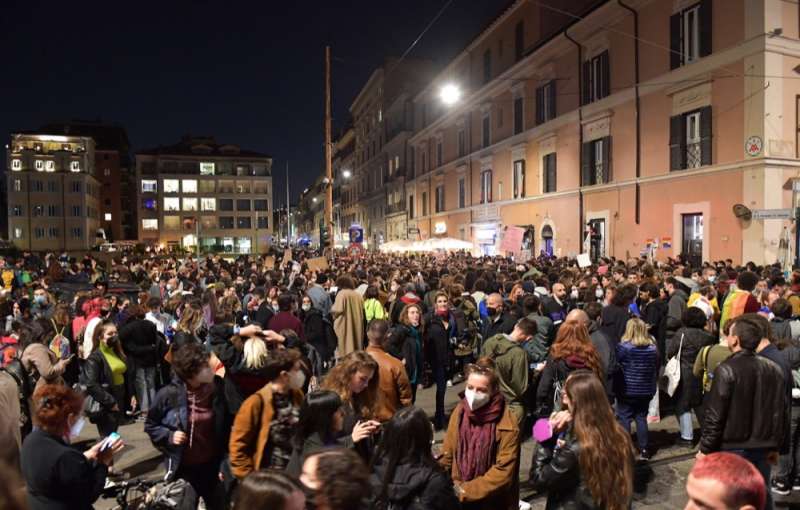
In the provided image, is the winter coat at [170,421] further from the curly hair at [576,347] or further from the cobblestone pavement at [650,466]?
the curly hair at [576,347]

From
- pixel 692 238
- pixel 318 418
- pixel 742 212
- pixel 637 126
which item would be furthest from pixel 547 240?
pixel 318 418

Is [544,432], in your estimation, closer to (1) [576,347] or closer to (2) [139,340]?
(1) [576,347]

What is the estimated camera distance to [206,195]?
82.6 metres

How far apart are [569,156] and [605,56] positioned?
4565mm

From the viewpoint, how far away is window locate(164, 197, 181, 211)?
81.4m

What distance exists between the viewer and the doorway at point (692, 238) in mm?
18453

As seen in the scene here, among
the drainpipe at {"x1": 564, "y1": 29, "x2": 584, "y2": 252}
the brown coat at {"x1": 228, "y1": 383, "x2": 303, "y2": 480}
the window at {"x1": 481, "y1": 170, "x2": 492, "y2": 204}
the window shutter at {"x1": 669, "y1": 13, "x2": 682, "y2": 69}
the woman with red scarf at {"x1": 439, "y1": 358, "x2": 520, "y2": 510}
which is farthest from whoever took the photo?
the window at {"x1": 481, "y1": 170, "x2": 492, "y2": 204}

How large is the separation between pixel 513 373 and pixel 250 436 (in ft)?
8.65

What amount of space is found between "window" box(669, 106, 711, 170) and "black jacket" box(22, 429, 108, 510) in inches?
765

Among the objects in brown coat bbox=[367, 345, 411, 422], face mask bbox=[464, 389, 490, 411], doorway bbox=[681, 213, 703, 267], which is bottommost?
brown coat bbox=[367, 345, 411, 422]

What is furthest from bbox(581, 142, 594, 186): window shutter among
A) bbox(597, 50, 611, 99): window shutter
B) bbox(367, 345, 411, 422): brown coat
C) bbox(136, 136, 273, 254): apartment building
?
bbox(136, 136, 273, 254): apartment building

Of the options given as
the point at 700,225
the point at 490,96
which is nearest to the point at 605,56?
the point at 700,225

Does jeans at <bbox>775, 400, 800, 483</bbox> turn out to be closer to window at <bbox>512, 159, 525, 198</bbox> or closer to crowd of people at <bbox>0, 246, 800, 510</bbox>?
crowd of people at <bbox>0, 246, 800, 510</bbox>

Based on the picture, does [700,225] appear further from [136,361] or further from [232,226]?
[232,226]
